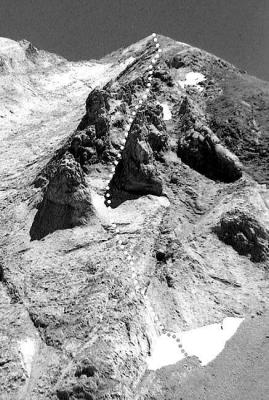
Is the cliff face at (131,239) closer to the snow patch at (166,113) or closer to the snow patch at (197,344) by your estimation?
the snow patch at (166,113)

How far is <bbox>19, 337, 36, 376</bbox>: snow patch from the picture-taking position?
27578 mm

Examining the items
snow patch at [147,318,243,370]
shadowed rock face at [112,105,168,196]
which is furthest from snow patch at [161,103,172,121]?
snow patch at [147,318,243,370]

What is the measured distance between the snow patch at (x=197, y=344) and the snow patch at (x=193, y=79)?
27.3 m

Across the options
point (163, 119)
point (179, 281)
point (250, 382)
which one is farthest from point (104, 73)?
point (250, 382)

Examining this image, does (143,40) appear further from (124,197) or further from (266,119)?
(124,197)

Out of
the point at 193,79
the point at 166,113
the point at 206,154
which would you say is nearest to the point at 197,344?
the point at 206,154

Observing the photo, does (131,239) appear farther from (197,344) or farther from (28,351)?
(28,351)

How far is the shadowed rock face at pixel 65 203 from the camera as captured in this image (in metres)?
35.2

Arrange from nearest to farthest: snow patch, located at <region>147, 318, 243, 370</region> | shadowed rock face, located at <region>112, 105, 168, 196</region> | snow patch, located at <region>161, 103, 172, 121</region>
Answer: snow patch, located at <region>147, 318, 243, 370</region>, shadowed rock face, located at <region>112, 105, 168, 196</region>, snow patch, located at <region>161, 103, 172, 121</region>

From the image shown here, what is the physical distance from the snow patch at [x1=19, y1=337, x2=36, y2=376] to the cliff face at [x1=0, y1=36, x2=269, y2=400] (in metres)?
0.06

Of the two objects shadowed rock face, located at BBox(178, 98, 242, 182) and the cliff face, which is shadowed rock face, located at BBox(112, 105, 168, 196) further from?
shadowed rock face, located at BBox(178, 98, 242, 182)

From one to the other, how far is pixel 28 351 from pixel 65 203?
1019 cm

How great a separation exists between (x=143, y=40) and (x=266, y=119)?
41.3 meters

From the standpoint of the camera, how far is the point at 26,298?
3136cm
